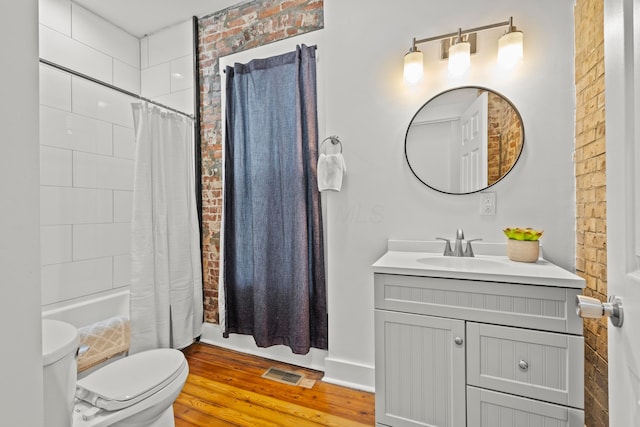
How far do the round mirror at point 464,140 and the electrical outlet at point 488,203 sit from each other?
5cm

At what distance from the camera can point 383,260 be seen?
1675 millimetres

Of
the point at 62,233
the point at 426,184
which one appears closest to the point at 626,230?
the point at 426,184

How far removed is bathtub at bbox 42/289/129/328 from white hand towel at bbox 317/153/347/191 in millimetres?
1904

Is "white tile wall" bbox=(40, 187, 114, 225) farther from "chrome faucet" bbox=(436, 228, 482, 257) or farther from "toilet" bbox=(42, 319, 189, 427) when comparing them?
"chrome faucet" bbox=(436, 228, 482, 257)

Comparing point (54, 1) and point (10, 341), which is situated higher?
point (54, 1)

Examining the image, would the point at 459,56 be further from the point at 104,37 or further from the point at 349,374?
the point at 104,37

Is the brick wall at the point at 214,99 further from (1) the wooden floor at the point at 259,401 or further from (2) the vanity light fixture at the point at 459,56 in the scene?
(2) the vanity light fixture at the point at 459,56

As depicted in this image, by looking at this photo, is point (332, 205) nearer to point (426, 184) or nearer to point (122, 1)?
point (426, 184)

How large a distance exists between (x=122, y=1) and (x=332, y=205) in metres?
2.26

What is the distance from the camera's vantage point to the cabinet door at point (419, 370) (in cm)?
138

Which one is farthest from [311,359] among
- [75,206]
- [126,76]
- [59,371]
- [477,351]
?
[126,76]

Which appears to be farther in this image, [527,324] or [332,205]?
[332,205]

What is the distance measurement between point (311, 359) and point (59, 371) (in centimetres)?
153

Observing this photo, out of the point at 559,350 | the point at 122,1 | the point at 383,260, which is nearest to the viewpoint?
the point at 559,350
